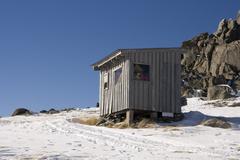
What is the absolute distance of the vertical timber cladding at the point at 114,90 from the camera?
81.2ft

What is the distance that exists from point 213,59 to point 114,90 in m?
29.6

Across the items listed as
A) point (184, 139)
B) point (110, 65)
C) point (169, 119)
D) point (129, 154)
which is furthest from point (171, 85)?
point (129, 154)

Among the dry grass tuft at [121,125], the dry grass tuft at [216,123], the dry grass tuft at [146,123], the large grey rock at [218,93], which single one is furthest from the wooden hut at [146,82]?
the large grey rock at [218,93]

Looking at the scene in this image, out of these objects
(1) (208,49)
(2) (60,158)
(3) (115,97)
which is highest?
(1) (208,49)

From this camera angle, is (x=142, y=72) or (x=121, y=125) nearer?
(x=121, y=125)

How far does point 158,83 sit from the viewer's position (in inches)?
990

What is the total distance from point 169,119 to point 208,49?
31.7 m

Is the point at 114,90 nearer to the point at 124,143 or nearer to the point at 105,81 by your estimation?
the point at 105,81

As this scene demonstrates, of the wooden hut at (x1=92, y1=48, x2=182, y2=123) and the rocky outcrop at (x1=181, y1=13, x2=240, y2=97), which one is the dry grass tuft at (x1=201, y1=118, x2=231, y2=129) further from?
the rocky outcrop at (x1=181, y1=13, x2=240, y2=97)

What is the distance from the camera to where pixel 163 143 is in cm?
1733

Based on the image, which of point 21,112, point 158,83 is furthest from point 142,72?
point 21,112

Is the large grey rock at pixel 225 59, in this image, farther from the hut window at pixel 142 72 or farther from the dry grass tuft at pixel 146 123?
the dry grass tuft at pixel 146 123

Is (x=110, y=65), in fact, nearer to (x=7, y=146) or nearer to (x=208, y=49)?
(x=7, y=146)

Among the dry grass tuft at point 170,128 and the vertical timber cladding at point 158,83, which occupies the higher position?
the vertical timber cladding at point 158,83
